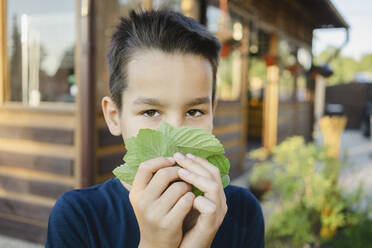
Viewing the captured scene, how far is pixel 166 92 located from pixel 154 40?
9.4 inches

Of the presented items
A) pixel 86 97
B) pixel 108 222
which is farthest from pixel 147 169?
pixel 86 97

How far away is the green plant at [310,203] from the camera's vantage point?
329 centimetres

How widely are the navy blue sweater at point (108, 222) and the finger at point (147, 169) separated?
0.39m

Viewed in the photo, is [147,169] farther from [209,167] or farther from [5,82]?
[5,82]

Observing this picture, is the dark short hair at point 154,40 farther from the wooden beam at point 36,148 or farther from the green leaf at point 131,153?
the wooden beam at point 36,148

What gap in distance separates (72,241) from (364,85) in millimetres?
23257

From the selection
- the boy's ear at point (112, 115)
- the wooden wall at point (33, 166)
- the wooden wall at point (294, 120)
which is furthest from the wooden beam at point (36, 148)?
the wooden wall at point (294, 120)

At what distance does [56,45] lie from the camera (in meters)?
4.00

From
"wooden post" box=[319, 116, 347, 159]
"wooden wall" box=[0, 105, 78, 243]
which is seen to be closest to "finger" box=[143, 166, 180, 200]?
"wooden wall" box=[0, 105, 78, 243]

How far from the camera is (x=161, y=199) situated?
2.85ft

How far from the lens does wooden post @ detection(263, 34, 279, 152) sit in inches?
346

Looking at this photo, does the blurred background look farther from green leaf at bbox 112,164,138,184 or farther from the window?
green leaf at bbox 112,164,138,184

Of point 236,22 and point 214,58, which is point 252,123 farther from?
point 214,58

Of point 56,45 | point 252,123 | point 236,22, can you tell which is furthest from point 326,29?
point 56,45
